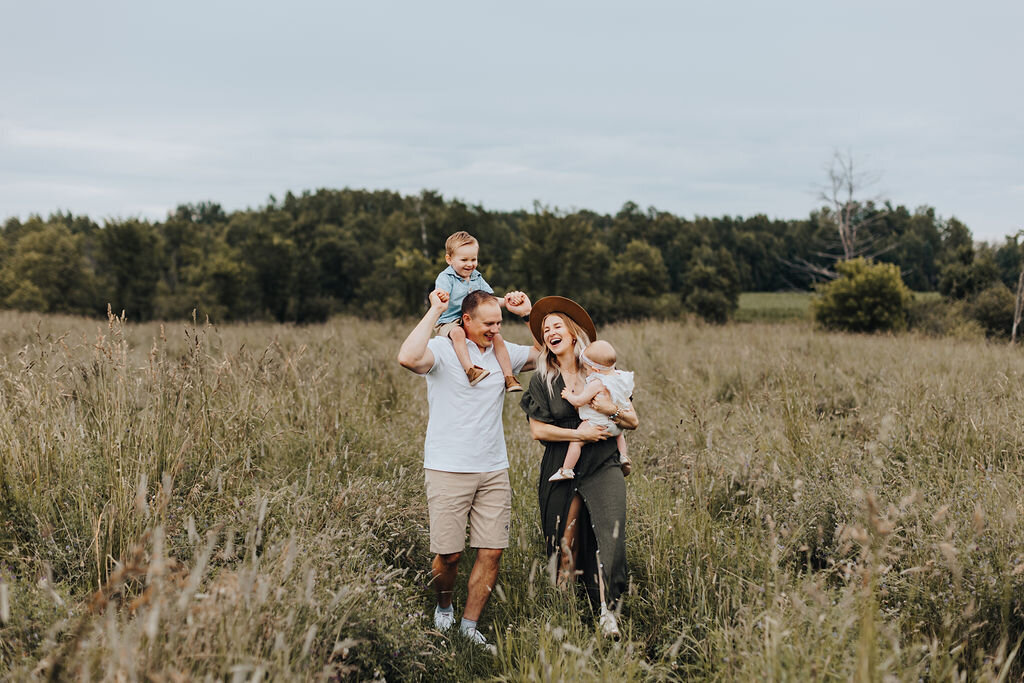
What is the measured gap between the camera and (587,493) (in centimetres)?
358

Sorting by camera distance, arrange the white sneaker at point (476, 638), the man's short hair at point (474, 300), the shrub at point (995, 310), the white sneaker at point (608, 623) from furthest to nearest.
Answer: the shrub at point (995, 310), the man's short hair at point (474, 300), the white sneaker at point (476, 638), the white sneaker at point (608, 623)

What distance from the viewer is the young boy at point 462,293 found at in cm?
358

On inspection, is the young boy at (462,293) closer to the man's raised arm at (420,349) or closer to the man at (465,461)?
the man at (465,461)

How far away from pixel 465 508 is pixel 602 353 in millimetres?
1128

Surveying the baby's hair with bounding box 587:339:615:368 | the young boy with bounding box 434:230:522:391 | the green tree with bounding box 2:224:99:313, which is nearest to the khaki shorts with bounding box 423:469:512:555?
the young boy with bounding box 434:230:522:391

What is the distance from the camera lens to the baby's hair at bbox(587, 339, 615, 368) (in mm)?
3520

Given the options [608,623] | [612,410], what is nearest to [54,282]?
[612,410]

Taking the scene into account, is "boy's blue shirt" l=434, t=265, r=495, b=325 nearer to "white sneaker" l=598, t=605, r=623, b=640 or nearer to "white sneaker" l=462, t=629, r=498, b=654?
"white sneaker" l=462, t=629, r=498, b=654

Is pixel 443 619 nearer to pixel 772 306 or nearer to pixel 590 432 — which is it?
pixel 590 432

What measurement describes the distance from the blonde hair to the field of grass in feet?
3.36

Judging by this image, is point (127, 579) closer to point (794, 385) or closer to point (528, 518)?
point (528, 518)

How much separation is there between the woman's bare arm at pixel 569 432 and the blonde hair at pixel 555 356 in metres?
0.20

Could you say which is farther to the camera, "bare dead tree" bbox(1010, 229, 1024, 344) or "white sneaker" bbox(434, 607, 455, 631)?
"bare dead tree" bbox(1010, 229, 1024, 344)

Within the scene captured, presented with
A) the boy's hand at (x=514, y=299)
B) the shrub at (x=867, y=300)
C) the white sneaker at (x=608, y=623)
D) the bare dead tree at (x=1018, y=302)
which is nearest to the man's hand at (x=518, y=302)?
the boy's hand at (x=514, y=299)
